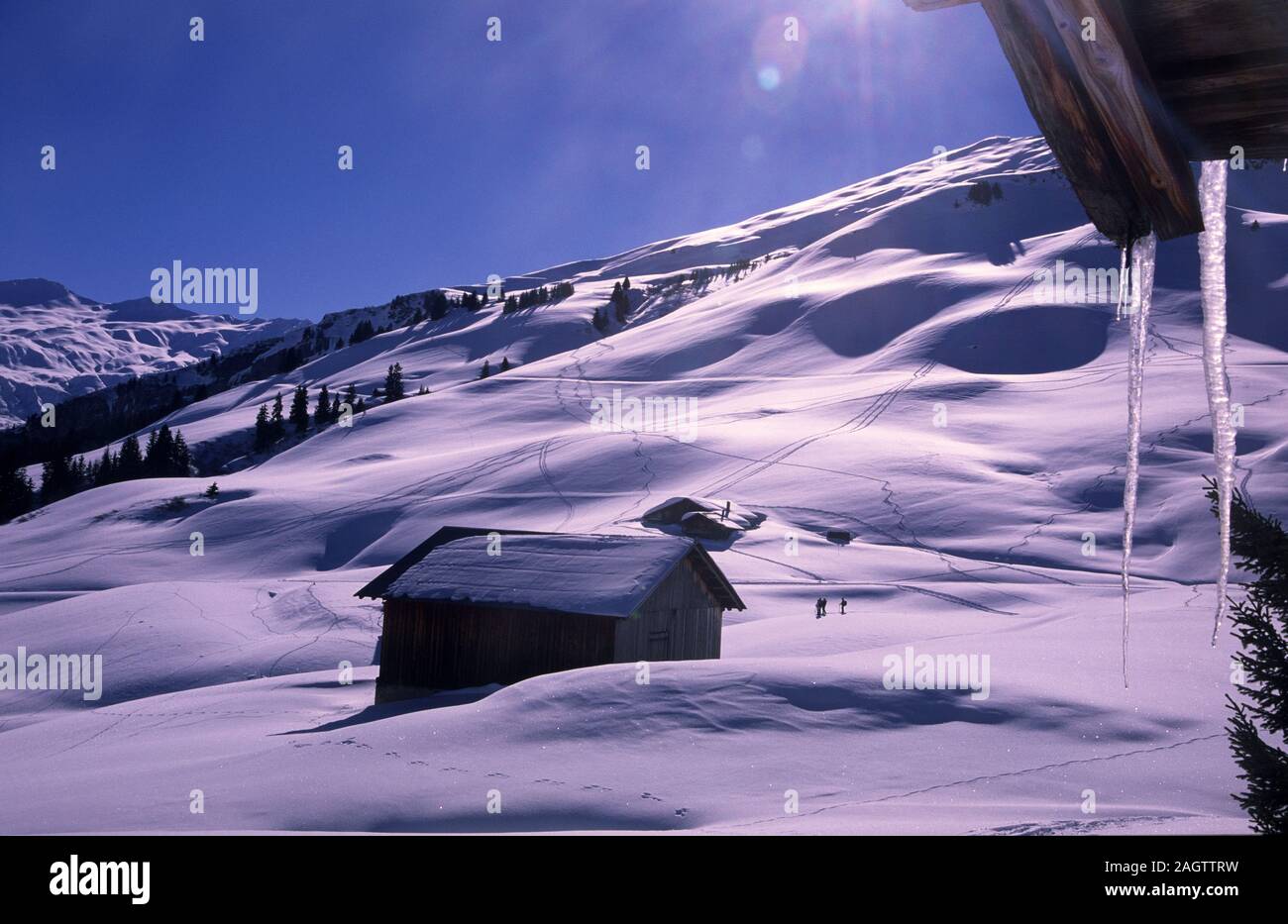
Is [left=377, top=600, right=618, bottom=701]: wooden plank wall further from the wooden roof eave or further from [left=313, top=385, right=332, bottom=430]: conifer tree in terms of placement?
[left=313, top=385, right=332, bottom=430]: conifer tree

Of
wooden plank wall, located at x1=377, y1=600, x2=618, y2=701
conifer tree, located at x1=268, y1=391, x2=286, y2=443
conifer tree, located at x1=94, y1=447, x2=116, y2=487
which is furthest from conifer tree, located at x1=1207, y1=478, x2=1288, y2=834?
conifer tree, located at x1=94, y1=447, x2=116, y2=487

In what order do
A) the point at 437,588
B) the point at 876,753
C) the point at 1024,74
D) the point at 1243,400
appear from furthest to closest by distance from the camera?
1. the point at 1243,400
2. the point at 437,588
3. the point at 876,753
4. the point at 1024,74

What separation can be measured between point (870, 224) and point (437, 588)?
145010mm

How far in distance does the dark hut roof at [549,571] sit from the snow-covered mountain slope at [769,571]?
11.0ft

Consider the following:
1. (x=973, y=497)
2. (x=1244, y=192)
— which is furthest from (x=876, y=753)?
(x=1244, y=192)

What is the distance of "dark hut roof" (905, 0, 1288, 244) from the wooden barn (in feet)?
67.9

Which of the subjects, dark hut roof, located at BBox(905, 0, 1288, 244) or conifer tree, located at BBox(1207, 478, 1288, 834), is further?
conifer tree, located at BBox(1207, 478, 1288, 834)

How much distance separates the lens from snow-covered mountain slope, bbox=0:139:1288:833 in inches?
516

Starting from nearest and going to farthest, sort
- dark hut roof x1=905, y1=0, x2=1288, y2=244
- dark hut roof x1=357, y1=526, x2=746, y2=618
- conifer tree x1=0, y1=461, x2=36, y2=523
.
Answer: dark hut roof x1=905, y1=0, x2=1288, y2=244 → dark hut roof x1=357, y1=526, x2=746, y2=618 → conifer tree x1=0, y1=461, x2=36, y2=523

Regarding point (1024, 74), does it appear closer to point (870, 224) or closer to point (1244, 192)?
point (870, 224)

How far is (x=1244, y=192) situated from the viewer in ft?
520

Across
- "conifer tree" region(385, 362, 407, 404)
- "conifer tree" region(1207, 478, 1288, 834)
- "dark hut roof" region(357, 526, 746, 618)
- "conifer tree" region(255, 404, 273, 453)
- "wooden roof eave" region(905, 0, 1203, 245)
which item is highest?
"conifer tree" region(385, 362, 407, 404)

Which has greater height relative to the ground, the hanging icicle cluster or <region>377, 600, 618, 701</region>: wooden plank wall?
the hanging icicle cluster

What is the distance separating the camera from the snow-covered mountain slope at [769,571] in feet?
43.0
